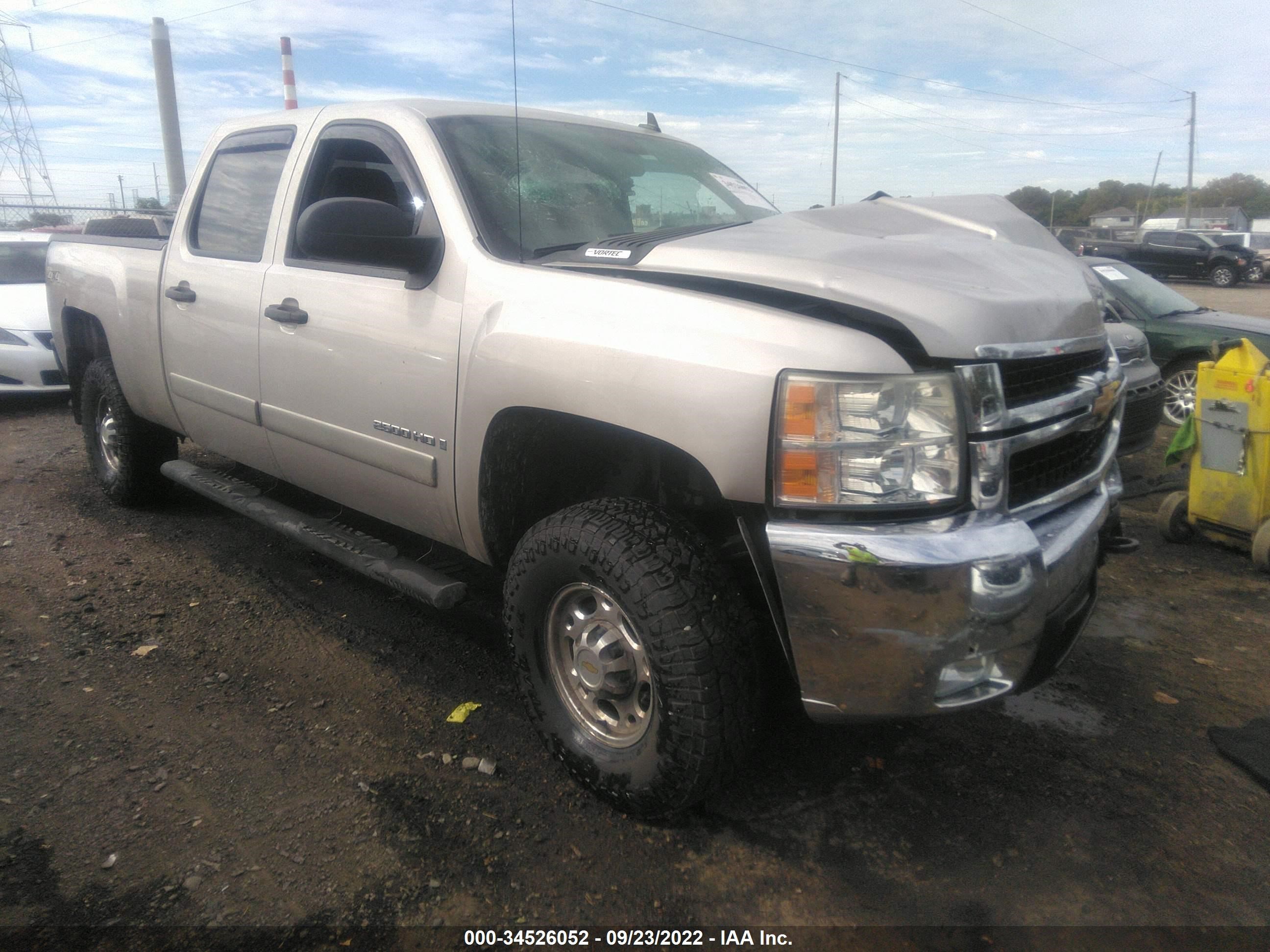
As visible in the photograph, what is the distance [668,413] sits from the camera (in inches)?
83.0

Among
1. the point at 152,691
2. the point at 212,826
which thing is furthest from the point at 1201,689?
the point at 152,691

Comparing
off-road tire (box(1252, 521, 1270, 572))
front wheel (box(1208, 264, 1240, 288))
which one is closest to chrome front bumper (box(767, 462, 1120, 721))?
off-road tire (box(1252, 521, 1270, 572))

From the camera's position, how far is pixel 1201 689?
129 inches

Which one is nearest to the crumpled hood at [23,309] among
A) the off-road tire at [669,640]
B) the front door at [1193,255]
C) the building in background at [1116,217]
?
the off-road tire at [669,640]

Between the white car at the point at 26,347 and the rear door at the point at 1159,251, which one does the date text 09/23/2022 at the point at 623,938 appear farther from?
the rear door at the point at 1159,251

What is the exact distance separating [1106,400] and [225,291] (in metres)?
3.29

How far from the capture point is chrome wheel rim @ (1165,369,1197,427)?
768cm

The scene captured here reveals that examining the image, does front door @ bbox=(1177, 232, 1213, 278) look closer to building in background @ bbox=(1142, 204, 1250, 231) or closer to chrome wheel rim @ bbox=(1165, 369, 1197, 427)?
building in background @ bbox=(1142, 204, 1250, 231)

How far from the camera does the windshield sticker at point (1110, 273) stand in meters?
7.91

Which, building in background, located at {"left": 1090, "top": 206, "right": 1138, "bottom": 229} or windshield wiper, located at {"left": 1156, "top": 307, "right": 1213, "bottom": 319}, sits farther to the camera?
building in background, located at {"left": 1090, "top": 206, "right": 1138, "bottom": 229}

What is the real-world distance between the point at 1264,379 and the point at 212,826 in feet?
16.3

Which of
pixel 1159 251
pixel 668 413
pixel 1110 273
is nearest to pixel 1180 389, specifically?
pixel 1110 273

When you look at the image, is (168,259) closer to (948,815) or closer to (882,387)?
(882,387)

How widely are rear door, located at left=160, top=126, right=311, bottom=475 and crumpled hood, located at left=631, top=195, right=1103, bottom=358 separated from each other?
1954 millimetres
